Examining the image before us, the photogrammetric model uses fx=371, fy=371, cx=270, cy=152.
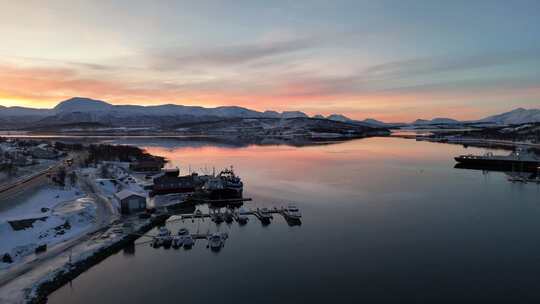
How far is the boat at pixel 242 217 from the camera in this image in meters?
20.5

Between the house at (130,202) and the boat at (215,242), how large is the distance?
577 centimetres

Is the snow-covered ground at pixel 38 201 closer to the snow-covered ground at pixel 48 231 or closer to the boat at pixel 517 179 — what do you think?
the snow-covered ground at pixel 48 231

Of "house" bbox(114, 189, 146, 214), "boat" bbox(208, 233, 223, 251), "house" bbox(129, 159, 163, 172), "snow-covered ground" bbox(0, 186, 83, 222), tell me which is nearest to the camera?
"boat" bbox(208, 233, 223, 251)

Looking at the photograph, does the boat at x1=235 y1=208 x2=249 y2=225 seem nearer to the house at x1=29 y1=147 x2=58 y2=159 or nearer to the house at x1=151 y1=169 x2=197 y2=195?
the house at x1=151 y1=169 x2=197 y2=195

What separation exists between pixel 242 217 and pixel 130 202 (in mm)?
6270

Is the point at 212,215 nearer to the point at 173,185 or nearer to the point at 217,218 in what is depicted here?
the point at 217,218

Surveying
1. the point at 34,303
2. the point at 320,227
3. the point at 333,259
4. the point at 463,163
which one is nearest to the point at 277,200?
the point at 320,227

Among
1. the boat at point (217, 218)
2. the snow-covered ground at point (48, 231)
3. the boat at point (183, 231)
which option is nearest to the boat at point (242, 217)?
the boat at point (217, 218)

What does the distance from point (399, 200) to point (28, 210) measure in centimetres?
2246

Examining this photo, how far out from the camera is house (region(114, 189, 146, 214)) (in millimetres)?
20422

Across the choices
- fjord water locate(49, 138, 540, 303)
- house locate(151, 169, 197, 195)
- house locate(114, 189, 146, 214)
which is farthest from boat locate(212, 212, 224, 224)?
house locate(151, 169, 197, 195)

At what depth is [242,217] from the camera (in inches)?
822

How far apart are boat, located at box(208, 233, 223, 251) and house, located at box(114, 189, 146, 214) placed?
18.9 feet

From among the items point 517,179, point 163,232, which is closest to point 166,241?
point 163,232
